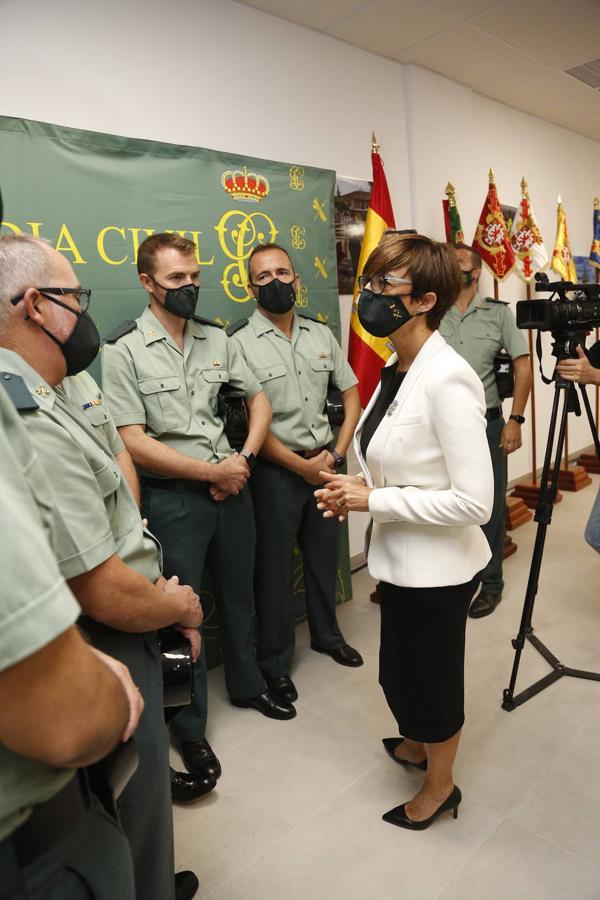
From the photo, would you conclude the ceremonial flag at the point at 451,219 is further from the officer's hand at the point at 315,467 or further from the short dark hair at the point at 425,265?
the short dark hair at the point at 425,265

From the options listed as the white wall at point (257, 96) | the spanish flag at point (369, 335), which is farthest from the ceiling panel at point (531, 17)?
the spanish flag at point (369, 335)

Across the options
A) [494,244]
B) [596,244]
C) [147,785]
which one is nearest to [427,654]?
[147,785]

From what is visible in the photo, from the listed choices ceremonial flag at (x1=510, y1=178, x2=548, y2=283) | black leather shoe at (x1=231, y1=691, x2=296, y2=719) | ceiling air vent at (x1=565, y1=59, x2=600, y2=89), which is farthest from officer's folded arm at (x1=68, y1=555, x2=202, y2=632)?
ceiling air vent at (x1=565, y1=59, x2=600, y2=89)

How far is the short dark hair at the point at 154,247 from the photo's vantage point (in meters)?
2.21

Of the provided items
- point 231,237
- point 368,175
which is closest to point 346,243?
point 368,175

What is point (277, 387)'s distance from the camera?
104 inches

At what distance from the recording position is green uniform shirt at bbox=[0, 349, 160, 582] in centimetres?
102

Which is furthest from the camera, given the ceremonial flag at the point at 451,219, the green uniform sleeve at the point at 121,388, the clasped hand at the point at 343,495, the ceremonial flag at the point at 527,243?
the ceremonial flag at the point at 527,243

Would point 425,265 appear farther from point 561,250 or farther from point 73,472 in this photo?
point 561,250

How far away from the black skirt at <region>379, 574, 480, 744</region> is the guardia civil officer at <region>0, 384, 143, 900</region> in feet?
3.22

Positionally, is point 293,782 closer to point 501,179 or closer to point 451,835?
point 451,835

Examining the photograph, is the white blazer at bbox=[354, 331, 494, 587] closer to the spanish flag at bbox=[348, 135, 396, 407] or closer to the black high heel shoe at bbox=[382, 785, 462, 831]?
the black high heel shoe at bbox=[382, 785, 462, 831]

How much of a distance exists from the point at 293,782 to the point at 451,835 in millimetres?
541

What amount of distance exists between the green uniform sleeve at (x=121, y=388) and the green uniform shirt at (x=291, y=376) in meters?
0.54
